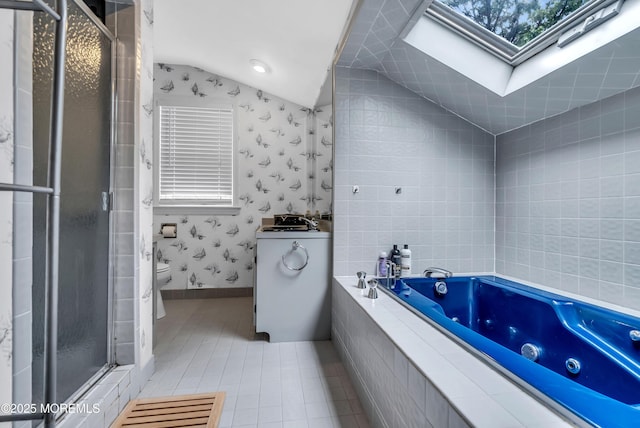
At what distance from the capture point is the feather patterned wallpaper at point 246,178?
296 cm

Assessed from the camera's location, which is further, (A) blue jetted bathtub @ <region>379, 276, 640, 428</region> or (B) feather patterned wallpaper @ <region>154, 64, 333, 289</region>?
(B) feather patterned wallpaper @ <region>154, 64, 333, 289</region>

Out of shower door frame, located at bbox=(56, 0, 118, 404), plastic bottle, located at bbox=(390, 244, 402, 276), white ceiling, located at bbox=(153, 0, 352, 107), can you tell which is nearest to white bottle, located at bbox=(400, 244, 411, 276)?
plastic bottle, located at bbox=(390, 244, 402, 276)

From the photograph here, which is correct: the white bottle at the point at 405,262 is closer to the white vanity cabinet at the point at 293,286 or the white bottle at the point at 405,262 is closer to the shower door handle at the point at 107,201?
the white vanity cabinet at the point at 293,286

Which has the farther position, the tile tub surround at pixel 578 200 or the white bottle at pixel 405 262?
the white bottle at pixel 405 262

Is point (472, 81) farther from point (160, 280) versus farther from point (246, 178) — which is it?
point (160, 280)

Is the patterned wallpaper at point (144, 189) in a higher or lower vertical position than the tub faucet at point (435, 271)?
higher

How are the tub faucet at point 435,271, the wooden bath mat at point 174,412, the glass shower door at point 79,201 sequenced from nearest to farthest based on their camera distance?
the glass shower door at point 79,201 < the wooden bath mat at point 174,412 < the tub faucet at point 435,271

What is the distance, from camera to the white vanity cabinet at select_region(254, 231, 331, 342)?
6.54 feet

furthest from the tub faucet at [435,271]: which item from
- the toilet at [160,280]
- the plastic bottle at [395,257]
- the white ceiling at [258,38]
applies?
the toilet at [160,280]

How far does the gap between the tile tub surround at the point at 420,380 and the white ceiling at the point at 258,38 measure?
174 cm

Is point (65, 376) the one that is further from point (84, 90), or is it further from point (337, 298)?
point (337, 298)

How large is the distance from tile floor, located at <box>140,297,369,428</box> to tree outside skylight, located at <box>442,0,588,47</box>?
215 cm

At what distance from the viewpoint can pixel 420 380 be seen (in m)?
0.80

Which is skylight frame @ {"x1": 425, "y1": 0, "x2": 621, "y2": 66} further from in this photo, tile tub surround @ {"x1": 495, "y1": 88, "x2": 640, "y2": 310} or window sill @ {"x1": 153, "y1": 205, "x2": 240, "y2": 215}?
window sill @ {"x1": 153, "y1": 205, "x2": 240, "y2": 215}
